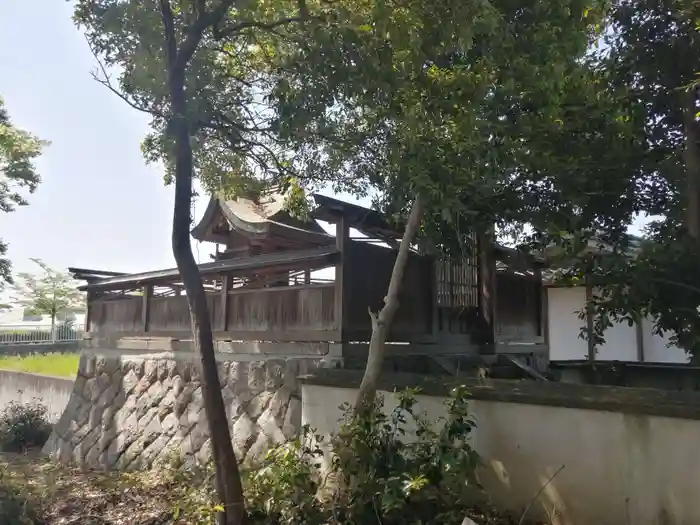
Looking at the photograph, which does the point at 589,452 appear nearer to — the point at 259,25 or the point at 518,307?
the point at 259,25

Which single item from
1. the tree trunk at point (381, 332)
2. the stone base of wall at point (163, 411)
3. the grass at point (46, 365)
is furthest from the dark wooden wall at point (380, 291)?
the grass at point (46, 365)

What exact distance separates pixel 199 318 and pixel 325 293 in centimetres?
276

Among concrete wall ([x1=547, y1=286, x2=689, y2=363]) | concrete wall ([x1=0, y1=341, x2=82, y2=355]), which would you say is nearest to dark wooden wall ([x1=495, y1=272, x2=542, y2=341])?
concrete wall ([x1=547, y1=286, x2=689, y2=363])

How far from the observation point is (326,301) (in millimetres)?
8188

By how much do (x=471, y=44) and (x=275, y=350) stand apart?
5.36m

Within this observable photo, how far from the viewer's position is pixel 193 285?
18.8ft

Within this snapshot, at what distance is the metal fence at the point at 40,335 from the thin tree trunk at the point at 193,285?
20.9 meters

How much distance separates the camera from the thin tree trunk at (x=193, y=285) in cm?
559

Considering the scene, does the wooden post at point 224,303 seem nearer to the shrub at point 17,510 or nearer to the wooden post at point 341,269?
the wooden post at point 341,269

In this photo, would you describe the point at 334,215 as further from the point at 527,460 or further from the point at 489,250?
the point at 527,460

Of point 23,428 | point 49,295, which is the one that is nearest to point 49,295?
point 49,295

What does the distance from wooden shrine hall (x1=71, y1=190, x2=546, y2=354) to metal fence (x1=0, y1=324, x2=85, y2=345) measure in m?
13.5

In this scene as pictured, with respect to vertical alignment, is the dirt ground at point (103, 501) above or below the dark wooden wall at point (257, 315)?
below

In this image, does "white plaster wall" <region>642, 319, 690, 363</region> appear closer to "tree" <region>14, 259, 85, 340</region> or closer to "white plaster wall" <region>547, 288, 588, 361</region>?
"white plaster wall" <region>547, 288, 588, 361</region>
